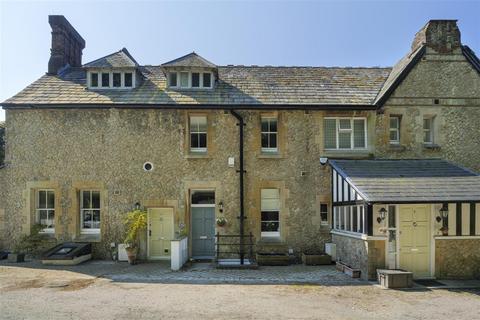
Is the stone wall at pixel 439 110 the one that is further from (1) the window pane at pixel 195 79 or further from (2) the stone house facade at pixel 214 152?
(1) the window pane at pixel 195 79

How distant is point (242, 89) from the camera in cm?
1594

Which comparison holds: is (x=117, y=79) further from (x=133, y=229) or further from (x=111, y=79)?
(x=133, y=229)

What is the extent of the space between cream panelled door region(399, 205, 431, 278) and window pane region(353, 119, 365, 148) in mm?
4040

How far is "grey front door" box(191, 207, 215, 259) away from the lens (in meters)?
14.8

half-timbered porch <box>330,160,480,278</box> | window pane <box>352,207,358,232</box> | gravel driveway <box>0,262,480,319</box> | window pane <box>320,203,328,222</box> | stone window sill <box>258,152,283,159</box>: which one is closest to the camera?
gravel driveway <box>0,262,480,319</box>

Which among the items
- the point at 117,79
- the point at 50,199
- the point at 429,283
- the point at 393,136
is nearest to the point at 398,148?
the point at 393,136

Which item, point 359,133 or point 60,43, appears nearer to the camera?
point 359,133

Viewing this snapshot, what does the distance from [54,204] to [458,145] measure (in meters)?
16.7

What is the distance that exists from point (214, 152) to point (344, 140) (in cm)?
548

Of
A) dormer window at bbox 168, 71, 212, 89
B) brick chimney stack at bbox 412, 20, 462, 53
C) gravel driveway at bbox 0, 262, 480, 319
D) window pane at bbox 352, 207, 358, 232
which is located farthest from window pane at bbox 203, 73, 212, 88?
brick chimney stack at bbox 412, 20, 462, 53

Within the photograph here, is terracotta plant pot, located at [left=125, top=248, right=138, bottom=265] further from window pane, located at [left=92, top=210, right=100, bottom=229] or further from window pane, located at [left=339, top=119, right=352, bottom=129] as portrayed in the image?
window pane, located at [left=339, top=119, right=352, bottom=129]

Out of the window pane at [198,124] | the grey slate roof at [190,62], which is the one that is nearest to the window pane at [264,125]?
the window pane at [198,124]

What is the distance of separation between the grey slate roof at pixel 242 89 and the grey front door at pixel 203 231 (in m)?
4.49

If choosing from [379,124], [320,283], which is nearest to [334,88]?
[379,124]
